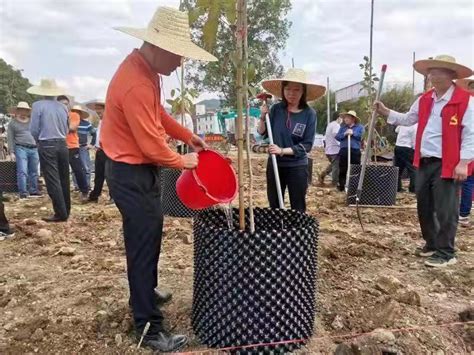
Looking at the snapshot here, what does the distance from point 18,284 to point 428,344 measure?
9.01ft

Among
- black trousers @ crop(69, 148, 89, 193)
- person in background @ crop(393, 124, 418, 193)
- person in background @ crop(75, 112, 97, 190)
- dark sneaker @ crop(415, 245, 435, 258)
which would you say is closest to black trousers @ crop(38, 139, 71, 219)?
black trousers @ crop(69, 148, 89, 193)

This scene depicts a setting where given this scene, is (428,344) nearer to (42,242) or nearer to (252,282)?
(252,282)

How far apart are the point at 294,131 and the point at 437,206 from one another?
137 cm

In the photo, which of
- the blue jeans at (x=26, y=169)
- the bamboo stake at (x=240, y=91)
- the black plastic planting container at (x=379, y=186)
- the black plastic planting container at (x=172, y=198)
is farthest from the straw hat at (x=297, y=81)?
the blue jeans at (x=26, y=169)

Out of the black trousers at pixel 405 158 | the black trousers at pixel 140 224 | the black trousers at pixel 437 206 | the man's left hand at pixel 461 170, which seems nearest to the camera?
the black trousers at pixel 140 224

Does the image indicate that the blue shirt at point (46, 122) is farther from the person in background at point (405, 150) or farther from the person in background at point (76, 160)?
the person in background at point (405, 150)

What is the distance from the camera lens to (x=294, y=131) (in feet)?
12.3

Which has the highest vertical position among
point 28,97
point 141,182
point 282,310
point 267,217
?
point 28,97

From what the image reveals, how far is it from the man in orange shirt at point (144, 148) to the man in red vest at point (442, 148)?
7.69 feet

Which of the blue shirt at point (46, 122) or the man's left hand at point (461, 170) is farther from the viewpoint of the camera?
the blue shirt at point (46, 122)

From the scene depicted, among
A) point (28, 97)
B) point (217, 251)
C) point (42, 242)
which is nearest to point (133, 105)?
point (217, 251)

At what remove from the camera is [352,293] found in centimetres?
317

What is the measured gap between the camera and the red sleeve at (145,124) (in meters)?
2.22

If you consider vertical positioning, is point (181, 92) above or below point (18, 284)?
above
